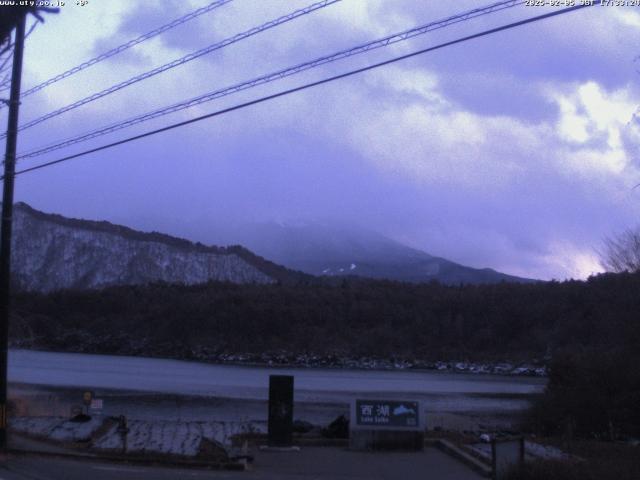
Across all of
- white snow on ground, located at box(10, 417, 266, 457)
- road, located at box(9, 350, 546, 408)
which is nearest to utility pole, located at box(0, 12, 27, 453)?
white snow on ground, located at box(10, 417, 266, 457)

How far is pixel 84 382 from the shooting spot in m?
54.6

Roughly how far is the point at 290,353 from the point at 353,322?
35.9 feet

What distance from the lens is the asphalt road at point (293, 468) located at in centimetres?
1541

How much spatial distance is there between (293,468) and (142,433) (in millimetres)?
7179

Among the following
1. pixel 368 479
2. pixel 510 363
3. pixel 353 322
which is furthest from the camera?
pixel 353 322

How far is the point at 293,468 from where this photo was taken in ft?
58.2

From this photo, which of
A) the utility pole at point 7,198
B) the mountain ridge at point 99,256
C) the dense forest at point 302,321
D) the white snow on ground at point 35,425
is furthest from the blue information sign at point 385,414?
the mountain ridge at point 99,256

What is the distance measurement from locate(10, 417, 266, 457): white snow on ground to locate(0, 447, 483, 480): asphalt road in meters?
Answer: 1.82

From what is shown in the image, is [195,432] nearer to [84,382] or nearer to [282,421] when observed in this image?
[282,421]

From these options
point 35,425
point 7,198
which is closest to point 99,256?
point 35,425

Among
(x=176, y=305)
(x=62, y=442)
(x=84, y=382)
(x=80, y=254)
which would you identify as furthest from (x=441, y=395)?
(x=80, y=254)

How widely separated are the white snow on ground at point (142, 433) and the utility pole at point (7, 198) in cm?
314

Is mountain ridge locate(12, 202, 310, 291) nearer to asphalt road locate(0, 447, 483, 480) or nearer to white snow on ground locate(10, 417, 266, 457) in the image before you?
white snow on ground locate(10, 417, 266, 457)

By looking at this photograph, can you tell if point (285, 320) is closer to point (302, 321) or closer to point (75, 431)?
point (302, 321)
